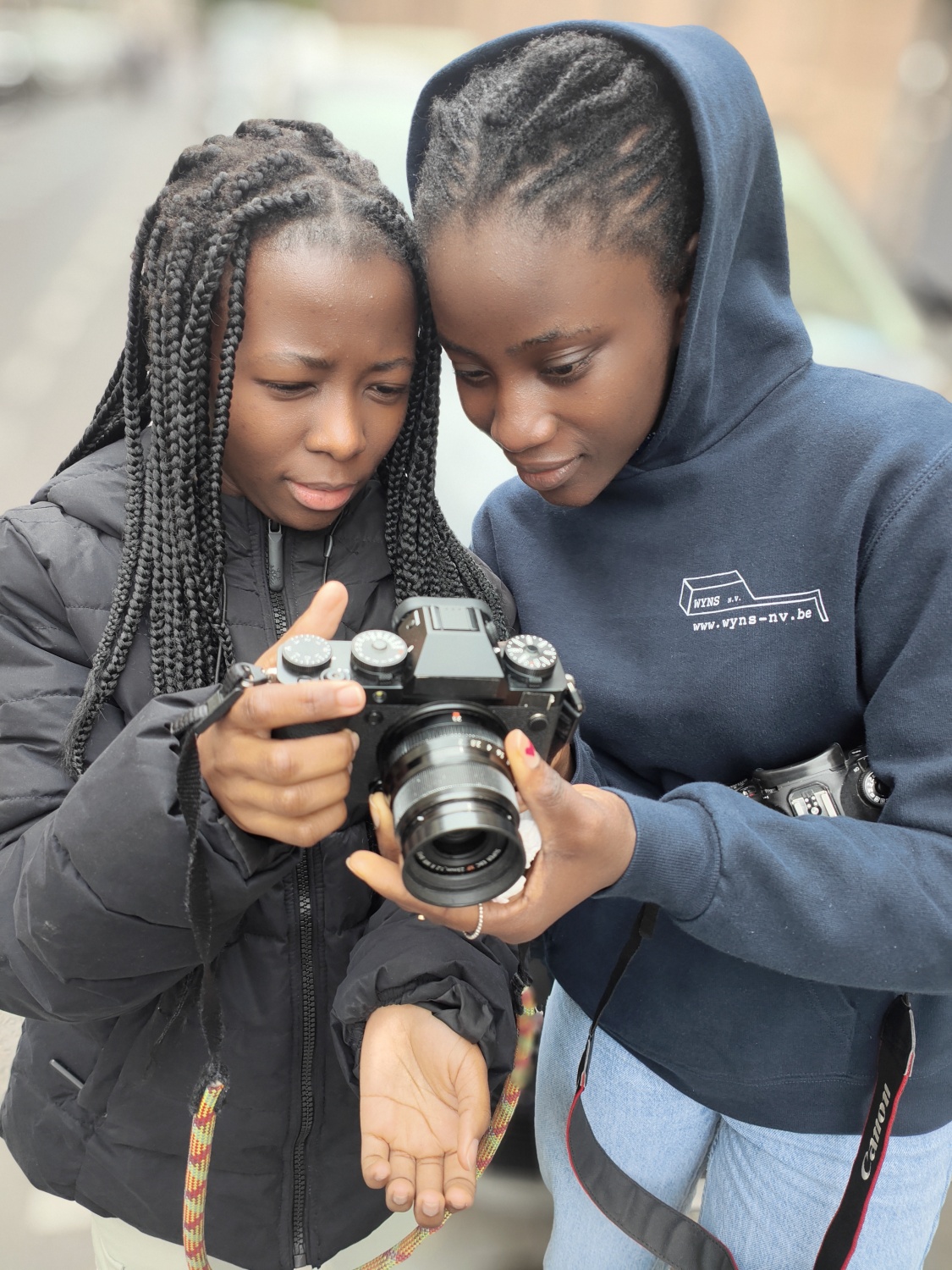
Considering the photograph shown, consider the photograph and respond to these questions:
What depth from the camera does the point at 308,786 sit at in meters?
0.99

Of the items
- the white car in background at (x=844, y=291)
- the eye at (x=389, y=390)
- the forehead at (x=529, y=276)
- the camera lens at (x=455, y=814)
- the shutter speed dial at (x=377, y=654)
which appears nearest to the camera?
the camera lens at (x=455, y=814)

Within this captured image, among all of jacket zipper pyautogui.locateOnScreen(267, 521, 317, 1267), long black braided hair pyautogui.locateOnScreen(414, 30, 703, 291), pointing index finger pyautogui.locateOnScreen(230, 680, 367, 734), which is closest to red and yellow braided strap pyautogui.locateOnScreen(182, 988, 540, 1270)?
jacket zipper pyautogui.locateOnScreen(267, 521, 317, 1267)

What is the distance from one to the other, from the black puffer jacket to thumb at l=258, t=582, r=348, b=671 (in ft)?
0.40

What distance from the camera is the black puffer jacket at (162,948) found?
1.01 m

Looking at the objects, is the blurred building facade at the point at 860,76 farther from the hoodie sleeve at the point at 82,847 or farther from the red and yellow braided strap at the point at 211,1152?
the hoodie sleeve at the point at 82,847

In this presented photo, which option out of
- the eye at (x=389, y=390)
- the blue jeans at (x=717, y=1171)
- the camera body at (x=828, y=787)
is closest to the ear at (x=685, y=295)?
the eye at (x=389, y=390)

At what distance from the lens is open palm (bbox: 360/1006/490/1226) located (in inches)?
45.4

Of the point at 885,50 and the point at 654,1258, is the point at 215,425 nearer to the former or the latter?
the point at 654,1258

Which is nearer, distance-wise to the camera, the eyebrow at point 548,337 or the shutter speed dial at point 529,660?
the shutter speed dial at point 529,660

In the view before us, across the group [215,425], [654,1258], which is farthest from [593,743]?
[654,1258]

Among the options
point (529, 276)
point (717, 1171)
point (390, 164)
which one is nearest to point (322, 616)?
point (529, 276)

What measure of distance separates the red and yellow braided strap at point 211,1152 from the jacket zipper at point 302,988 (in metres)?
0.11

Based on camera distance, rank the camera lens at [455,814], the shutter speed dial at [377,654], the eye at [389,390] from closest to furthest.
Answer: the camera lens at [455,814] < the shutter speed dial at [377,654] < the eye at [389,390]

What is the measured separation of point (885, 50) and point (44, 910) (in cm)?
1228
